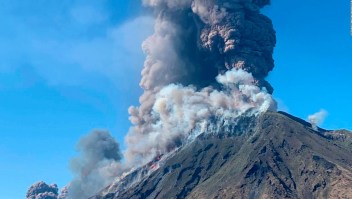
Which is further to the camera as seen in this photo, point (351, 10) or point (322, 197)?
Result: point (322, 197)

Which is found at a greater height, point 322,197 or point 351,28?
point 322,197

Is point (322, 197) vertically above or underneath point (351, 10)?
above

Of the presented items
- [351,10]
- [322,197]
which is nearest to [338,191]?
[322,197]

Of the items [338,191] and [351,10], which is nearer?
[351,10]

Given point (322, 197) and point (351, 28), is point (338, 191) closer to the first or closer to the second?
point (322, 197)

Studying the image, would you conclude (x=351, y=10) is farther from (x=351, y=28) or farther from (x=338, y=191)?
(x=338, y=191)

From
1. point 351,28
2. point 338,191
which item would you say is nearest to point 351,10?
point 351,28

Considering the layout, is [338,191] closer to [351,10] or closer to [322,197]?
[322,197]
